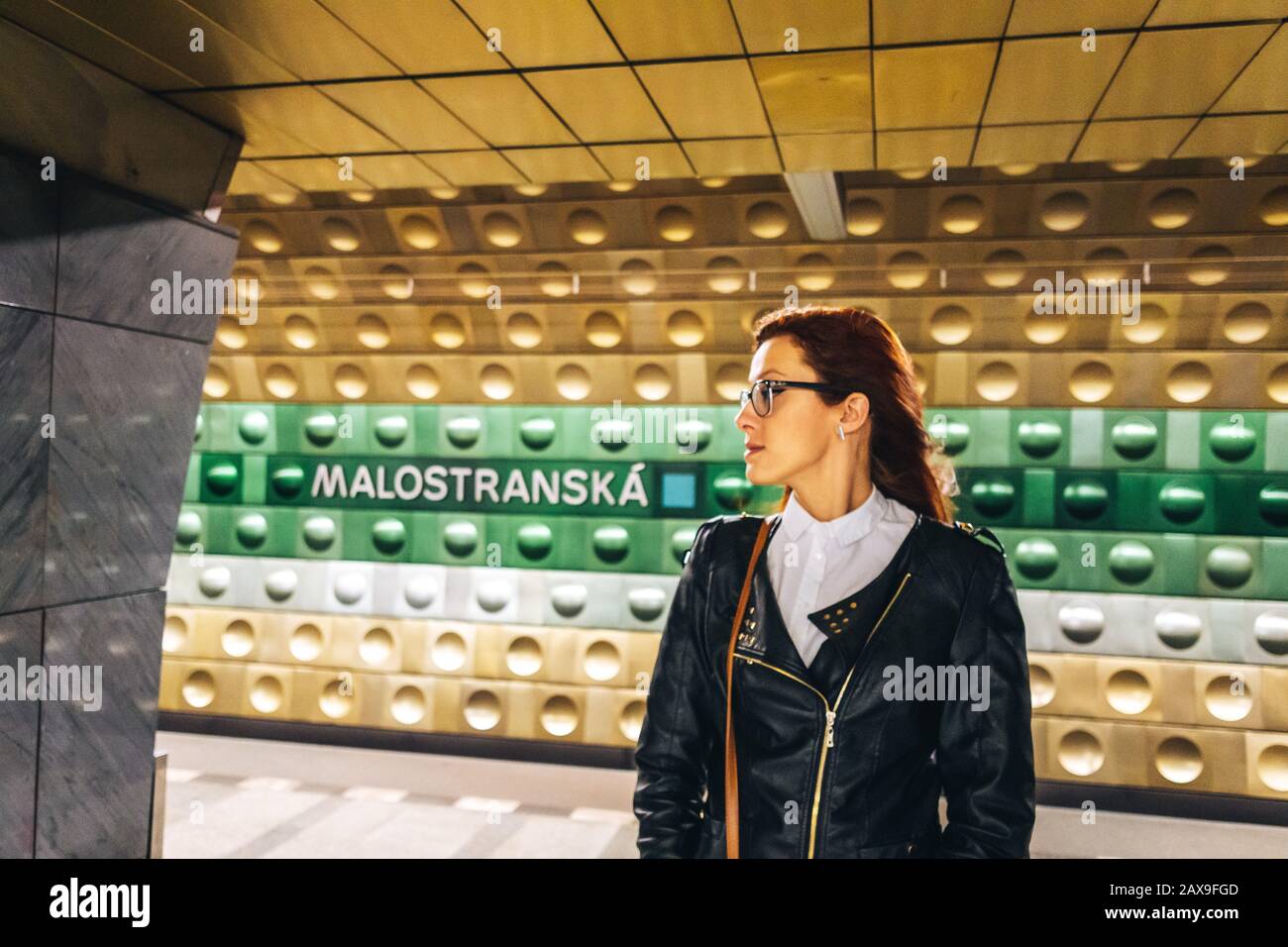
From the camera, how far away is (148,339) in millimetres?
3488

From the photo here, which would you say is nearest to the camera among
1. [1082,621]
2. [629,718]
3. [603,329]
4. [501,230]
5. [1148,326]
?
[1148,326]

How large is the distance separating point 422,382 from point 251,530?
1.51 metres

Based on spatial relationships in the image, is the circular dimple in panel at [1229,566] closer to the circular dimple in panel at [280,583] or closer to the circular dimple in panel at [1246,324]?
the circular dimple in panel at [1246,324]

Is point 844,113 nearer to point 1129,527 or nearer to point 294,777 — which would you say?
point 1129,527

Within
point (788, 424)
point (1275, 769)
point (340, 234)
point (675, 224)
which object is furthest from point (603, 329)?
point (1275, 769)

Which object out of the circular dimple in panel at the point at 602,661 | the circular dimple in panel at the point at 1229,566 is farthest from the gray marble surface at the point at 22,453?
the circular dimple in panel at the point at 1229,566

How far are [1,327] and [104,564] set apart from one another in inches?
35.5

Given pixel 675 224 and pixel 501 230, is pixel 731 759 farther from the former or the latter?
pixel 501 230

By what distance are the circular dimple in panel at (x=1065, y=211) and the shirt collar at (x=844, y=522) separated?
2.97 meters

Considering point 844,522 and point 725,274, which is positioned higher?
Answer: point 725,274

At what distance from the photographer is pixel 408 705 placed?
18.4 feet

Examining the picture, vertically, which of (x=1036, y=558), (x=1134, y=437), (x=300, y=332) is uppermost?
(x=300, y=332)

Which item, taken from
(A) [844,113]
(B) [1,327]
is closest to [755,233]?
(A) [844,113]

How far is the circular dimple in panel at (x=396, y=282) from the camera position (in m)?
5.16
